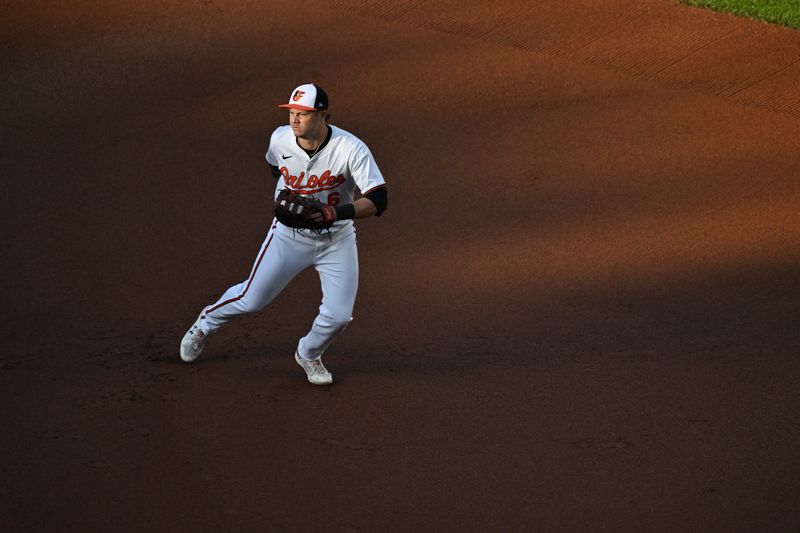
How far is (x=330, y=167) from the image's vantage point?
5.97 metres

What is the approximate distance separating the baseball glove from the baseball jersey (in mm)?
187

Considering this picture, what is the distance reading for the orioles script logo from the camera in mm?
5992

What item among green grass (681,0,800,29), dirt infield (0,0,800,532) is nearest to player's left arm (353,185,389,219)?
dirt infield (0,0,800,532)

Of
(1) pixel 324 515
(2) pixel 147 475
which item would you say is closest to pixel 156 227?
(2) pixel 147 475

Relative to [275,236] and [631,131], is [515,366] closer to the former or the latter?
[275,236]

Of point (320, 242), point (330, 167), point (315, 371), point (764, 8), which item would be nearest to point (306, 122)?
point (330, 167)

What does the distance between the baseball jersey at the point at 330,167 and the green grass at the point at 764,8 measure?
6.62 m

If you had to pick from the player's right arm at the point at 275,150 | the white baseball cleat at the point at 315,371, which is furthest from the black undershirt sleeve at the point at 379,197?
the white baseball cleat at the point at 315,371

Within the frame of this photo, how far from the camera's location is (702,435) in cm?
600

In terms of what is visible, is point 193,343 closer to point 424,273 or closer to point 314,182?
point 314,182

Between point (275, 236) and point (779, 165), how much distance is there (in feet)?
15.8

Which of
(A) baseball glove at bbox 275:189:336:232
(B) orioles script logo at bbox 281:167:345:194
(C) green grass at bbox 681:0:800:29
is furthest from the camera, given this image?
(C) green grass at bbox 681:0:800:29

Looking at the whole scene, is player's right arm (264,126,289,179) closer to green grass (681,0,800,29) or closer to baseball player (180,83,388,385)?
baseball player (180,83,388,385)

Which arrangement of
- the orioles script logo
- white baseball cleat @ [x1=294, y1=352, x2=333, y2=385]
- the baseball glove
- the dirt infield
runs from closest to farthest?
the dirt infield < the baseball glove < the orioles script logo < white baseball cleat @ [x1=294, y1=352, x2=333, y2=385]
